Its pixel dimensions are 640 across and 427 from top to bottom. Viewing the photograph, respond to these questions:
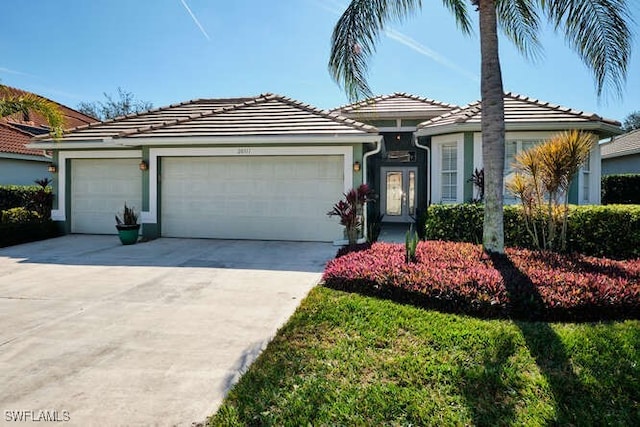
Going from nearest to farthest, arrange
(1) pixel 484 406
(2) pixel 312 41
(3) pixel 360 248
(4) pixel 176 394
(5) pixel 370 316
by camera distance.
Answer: (1) pixel 484 406
(4) pixel 176 394
(5) pixel 370 316
(3) pixel 360 248
(2) pixel 312 41

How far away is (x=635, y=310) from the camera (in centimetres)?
487

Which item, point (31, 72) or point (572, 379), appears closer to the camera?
point (572, 379)

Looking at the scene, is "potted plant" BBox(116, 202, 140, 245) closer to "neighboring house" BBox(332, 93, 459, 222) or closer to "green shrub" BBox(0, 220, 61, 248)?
"green shrub" BBox(0, 220, 61, 248)

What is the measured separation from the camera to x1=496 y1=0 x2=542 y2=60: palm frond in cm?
A: 815

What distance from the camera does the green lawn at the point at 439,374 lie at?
115 inches

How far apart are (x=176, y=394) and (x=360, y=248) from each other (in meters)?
5.49

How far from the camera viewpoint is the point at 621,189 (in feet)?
55.8

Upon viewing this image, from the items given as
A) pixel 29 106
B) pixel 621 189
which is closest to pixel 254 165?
pixel 29 106

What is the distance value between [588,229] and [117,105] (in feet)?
Answer: 152

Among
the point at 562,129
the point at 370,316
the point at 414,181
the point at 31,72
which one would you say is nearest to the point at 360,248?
the point at 370,316

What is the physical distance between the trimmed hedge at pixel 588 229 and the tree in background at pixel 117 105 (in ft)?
137

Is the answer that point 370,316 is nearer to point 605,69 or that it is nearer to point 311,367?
point 311,367

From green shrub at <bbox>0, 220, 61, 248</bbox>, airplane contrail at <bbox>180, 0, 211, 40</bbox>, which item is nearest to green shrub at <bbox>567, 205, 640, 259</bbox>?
airplane contrail at <bbox>180, 0, 211, 40</bbox>

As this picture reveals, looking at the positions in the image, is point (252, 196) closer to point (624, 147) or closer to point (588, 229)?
point (588, 229)
